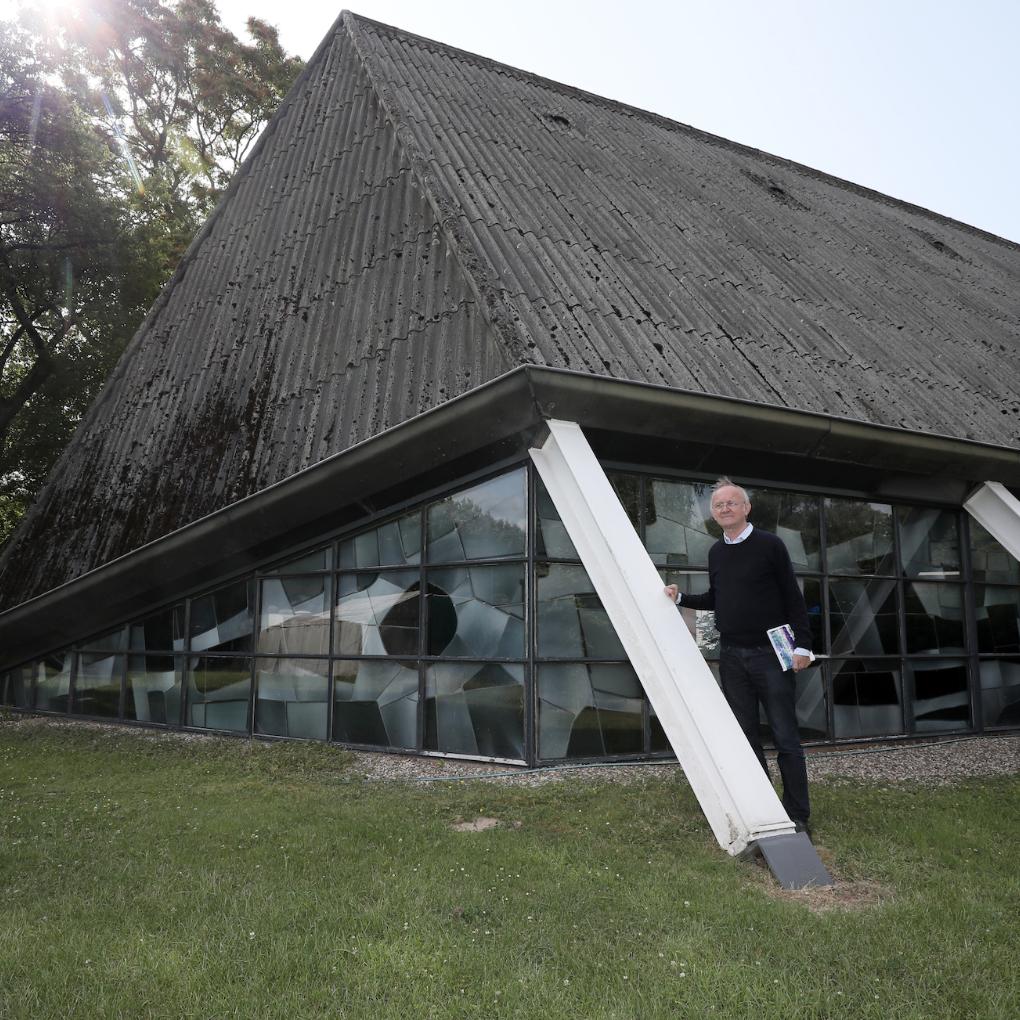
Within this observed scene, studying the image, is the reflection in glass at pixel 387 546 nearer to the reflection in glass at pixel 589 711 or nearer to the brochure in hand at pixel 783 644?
the reflection in glass at pixel 589 711

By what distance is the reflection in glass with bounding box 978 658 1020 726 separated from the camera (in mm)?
12094

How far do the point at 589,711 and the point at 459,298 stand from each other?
4538 millimetres

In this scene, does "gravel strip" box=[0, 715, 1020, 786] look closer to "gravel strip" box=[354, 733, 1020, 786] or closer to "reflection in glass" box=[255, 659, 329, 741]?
"gravel strip" box=[354, 733, 1020, 786]

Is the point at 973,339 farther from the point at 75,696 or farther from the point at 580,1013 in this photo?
the point at 75,696

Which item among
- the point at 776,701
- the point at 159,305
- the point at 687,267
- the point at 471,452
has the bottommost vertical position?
the point at 776,701

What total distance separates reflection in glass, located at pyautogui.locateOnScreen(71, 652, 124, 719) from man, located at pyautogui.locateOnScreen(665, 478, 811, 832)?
10.1 m

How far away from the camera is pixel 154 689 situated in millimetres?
12648

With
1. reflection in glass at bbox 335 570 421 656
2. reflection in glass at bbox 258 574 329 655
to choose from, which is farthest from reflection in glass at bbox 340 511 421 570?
reflection in glass at bbox 258 574 329 655

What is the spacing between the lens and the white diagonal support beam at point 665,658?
227 inches

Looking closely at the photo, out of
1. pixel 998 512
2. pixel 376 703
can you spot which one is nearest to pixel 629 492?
pixel 376 703

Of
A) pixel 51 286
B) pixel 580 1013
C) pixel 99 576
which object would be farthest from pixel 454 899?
pixel 51 286

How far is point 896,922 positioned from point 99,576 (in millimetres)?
10474

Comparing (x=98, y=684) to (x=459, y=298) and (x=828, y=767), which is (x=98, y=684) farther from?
(x=828, y=767)

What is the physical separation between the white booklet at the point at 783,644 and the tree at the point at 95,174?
65.9 ft
